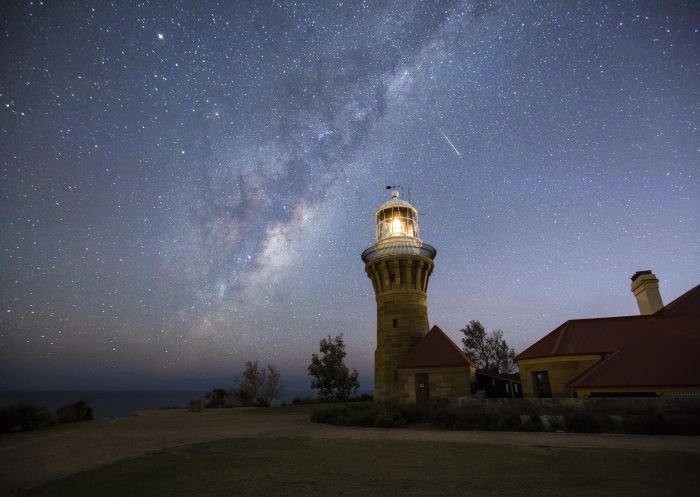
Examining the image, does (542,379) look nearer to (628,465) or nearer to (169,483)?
(628,465)

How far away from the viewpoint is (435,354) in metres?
23.1

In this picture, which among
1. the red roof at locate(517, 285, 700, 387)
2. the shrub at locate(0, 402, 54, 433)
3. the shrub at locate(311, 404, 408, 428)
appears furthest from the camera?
the shrub at locate(0, 402, 54, 433)

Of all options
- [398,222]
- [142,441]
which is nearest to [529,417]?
[142,441]

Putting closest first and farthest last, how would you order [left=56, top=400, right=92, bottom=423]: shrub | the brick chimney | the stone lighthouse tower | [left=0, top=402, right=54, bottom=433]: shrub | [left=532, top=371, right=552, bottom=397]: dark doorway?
[left=0, top=402, right=54, bottom=433]: shrub < [left=532, top=371, right=552, bottom=397]: dark doorway < [left=56, top=400, right=92, bottom=423]: shrub < the brick chimney < the stone lighthouse tower

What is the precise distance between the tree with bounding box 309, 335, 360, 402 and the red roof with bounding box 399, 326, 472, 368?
1877cm

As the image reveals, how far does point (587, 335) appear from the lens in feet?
65.3

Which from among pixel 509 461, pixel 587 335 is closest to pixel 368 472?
pixel 509 461

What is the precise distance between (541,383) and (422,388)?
674cm

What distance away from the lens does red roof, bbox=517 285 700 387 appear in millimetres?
14969

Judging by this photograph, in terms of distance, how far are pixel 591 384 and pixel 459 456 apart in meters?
10.2

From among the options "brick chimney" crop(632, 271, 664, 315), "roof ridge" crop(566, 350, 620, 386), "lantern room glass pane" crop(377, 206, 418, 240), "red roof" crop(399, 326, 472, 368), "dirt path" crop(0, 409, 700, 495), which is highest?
"lantern room glass pane" crop(377, 206, 418, 240)

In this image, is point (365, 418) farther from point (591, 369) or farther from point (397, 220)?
point (397, 220)

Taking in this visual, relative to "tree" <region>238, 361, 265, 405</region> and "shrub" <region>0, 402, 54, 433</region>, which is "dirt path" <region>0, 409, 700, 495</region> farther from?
"tree" <region>238, 361, 265, 405</region>

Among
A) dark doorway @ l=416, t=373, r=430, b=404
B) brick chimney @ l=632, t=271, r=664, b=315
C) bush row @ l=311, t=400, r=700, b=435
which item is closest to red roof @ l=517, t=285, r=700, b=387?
bush row @ l=311, t=400, r=700, b=435
